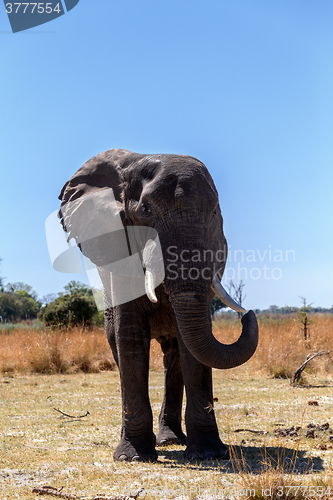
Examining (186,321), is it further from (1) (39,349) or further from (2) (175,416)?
(1) (39,349)

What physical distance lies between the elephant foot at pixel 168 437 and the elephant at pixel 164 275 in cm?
5

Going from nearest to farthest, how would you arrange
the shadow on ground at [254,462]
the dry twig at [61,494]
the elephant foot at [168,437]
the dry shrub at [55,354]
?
the dry twig at [61,494], the shadow on ground at [254,462], the elephant foot at [168,437], the dry shrub at [55,354]

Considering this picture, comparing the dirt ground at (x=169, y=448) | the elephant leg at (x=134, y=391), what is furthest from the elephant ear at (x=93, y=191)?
the dirt ground at (x=169, y=448)

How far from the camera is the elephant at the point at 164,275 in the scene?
4262 millimetres

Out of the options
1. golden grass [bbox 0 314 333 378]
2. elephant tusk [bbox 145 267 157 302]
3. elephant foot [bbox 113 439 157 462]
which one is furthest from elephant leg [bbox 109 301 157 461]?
golden grass [bbox 0 314 333 378]

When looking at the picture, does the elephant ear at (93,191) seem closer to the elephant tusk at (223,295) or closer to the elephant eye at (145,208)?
the elephant eye at (145,208)

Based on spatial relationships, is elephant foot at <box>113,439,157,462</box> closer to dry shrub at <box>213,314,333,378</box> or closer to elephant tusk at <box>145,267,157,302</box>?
elephant tusk at <box>145,267,157,302</box>

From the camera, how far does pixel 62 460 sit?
16.1 feet

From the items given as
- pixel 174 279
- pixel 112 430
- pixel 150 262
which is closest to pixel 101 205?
pixel 150 262

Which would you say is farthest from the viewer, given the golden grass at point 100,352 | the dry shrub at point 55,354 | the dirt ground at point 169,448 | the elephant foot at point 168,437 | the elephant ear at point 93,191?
the dry shrub at point 55,354

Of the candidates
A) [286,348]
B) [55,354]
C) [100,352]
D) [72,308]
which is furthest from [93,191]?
[72,308]

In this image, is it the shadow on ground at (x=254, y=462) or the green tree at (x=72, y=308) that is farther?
the green tree at (x=72, y=308)

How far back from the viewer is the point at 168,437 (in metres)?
A: 5.99

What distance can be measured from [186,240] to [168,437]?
2843mm
